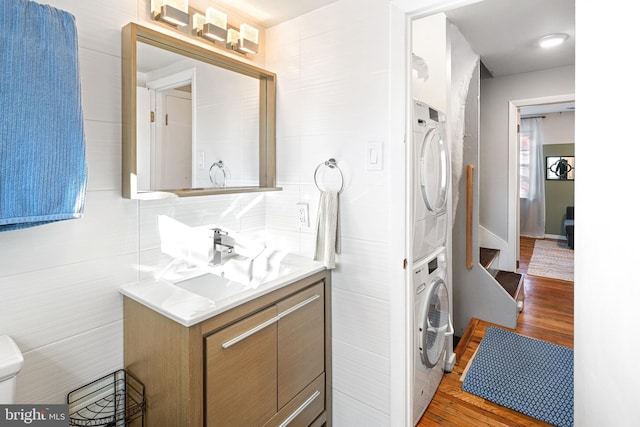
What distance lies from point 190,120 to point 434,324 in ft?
5.74

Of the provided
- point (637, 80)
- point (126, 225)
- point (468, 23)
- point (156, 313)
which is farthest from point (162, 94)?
point (468, 23)

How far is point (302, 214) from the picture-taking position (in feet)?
6.11

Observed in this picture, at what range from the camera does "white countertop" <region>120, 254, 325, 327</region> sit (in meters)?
1.17

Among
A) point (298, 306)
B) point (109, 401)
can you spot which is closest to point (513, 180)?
point (298, 306)

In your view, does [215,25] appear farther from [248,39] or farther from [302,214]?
[302,214]

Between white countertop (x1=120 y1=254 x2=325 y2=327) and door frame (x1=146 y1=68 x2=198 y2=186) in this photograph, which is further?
door frame (x1=146 y1=68 x2=198 y2=186)

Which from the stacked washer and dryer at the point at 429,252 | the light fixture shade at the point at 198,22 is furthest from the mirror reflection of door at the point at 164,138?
the stacked washer and dryer at the point at 429,252

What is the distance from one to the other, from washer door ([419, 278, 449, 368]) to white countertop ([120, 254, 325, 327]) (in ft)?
2.18

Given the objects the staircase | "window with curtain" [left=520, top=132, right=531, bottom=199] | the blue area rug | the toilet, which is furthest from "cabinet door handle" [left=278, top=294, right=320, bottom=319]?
"window with curtain" [left=520, top=132, right=531, bottom=199]

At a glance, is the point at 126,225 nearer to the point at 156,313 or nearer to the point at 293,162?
the point at 156,313

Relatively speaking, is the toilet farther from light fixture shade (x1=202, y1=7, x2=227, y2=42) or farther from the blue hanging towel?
light fixture shade (x1=202, y1=7, x2=227, y2=42)

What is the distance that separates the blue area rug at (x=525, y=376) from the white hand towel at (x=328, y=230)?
1.31 metres

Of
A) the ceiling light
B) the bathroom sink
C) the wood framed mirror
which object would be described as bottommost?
the bathroom sink

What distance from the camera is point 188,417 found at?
1148 millimetres
